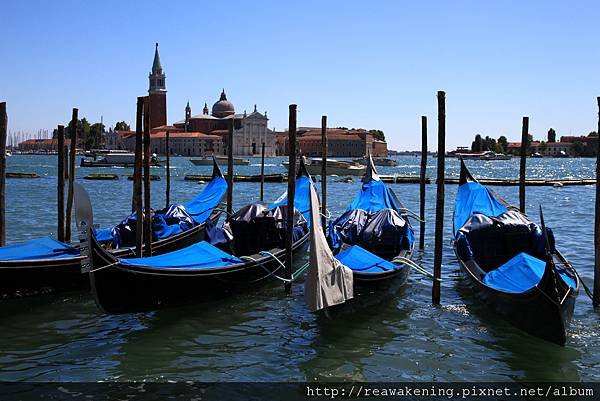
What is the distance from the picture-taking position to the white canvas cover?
16.1 feet

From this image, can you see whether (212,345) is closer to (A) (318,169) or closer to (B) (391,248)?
(B) (391,248)

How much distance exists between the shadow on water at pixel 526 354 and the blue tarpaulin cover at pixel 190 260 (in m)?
2.42

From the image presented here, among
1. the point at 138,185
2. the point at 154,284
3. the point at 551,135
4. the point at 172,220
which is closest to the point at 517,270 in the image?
the point at 154,284

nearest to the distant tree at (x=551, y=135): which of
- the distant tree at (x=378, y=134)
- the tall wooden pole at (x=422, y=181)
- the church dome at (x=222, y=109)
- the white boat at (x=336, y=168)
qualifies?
the distant tree at (x=378, y=134)

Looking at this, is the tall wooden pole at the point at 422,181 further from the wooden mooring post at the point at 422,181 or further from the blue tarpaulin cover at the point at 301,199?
the blue tarpaulin cover at the point at 301,199

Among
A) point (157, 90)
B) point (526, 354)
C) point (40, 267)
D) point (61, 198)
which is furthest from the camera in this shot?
point (157, 90)

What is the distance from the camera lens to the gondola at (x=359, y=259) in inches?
195

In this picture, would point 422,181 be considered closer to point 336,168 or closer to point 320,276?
point 320,276

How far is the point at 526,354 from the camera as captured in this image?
5039 millimetres

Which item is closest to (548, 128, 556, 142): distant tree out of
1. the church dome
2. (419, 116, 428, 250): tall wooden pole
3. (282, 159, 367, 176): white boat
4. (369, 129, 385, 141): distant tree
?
(369, 129, 385, 141): distant tree

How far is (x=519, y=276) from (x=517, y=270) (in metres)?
0.13

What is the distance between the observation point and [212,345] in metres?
5.27

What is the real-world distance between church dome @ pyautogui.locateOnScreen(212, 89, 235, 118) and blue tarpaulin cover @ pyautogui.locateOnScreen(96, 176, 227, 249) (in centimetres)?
8427

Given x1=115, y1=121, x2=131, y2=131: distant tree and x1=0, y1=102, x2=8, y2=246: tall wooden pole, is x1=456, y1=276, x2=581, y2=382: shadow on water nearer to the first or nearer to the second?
x1=0, y1=102, x2=8, y2=246: tall wooden pole
